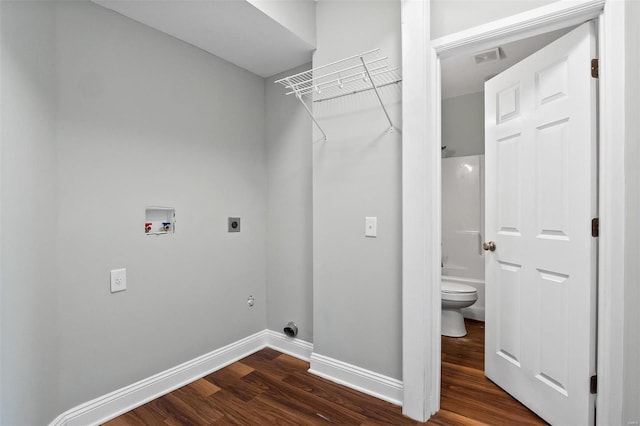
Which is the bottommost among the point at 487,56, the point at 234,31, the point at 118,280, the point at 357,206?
the point at 118,280

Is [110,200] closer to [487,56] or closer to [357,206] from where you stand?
[357,206]

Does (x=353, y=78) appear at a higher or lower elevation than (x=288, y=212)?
higher

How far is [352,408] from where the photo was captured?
172cm

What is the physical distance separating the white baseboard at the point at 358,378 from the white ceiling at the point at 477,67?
88.7 inches

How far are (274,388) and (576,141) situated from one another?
83.9 inches

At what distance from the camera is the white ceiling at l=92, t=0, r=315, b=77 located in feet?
5.50

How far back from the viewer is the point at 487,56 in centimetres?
259

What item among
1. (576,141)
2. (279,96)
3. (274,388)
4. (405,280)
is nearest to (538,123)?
(576,141)

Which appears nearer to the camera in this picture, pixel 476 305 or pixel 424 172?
pixel 424 172

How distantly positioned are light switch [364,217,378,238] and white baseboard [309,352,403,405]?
0.84 m

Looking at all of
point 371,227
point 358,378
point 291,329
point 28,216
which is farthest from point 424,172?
point 28,216

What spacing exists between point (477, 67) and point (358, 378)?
9.40ft

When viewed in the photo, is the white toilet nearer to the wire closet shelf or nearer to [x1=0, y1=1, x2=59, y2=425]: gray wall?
the wire closet shelf

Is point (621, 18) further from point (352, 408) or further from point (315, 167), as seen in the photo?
point (352, 408)
